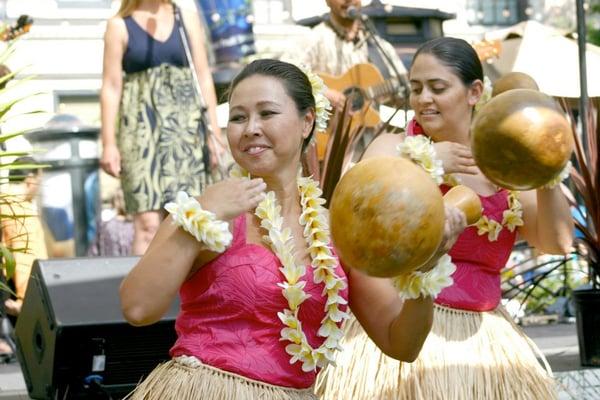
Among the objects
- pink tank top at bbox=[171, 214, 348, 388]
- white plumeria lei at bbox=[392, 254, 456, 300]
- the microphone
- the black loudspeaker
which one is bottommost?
the black loudspeaker

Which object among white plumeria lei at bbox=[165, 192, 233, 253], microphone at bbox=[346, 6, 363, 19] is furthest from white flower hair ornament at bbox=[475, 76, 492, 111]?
microphone at bbox=[346, 6, 363, 19]

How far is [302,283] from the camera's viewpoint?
3.09m

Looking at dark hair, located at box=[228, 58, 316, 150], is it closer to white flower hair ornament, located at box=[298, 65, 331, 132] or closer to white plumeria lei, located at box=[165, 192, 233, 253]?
white flower hair ornament, located at box=[298, 65, 331, 132]

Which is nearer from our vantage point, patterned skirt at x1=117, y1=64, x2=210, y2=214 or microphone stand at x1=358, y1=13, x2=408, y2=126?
patterned skirt at x1=117, y1=64, x2=210, y2=214

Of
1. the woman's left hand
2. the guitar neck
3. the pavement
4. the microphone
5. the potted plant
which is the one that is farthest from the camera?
the guitar neck

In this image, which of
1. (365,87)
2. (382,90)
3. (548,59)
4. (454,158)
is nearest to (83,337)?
(454,158)

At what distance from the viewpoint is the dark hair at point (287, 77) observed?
3.19m

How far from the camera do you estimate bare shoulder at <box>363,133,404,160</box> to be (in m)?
3.94

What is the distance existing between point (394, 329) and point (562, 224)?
115 cm

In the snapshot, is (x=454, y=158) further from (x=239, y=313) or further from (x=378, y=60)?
(x=378, y=60)

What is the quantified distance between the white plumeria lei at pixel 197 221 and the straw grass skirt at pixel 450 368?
138cm

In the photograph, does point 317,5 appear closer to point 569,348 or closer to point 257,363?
point 569,348

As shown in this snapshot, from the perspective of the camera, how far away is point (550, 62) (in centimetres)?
842

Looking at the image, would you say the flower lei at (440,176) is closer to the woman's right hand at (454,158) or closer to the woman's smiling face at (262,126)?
the woman's right hand at (454,158)
